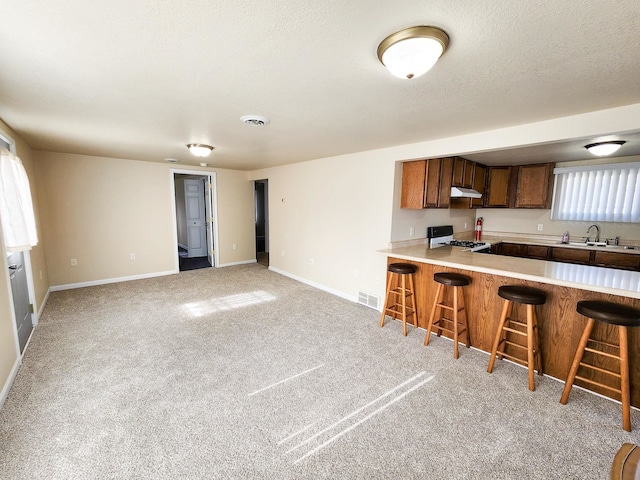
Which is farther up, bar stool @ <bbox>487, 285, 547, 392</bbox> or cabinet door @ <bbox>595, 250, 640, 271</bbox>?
cabinet door @ <bbox>595, 250, 640, 271</bbox>

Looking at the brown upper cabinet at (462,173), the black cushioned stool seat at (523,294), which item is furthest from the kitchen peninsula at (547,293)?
the brown upper cabinet at (462,173)

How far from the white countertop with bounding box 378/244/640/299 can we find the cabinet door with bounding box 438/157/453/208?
0.68 metres

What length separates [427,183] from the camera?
11.4 ft

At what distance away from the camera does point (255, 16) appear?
3.71ft

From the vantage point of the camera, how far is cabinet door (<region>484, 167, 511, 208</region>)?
4.80 m

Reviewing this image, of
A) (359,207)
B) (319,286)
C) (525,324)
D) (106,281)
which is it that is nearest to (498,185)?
(359,207)

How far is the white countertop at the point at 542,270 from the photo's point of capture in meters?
2.08

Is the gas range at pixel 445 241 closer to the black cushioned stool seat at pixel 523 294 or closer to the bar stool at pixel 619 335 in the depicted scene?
the black cushioned stool seat at pixel 523 294

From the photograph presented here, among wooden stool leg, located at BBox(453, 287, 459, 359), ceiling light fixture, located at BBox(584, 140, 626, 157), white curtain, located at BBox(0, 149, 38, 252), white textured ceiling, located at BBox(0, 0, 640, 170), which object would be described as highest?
white textured ceiling, located at BBox(0, 0, 640, 170)

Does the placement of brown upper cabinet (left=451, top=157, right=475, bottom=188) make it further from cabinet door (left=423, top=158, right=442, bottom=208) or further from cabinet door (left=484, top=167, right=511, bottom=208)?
cabinet door (left=484, top=167, right=511, bottom=208)

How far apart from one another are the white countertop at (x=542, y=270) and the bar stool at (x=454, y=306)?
14 centimetres

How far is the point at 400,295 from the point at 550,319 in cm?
148

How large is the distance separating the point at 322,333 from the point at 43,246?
4.63 m

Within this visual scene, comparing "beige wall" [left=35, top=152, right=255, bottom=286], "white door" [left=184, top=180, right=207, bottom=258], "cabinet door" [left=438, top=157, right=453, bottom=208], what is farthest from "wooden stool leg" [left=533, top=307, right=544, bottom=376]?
"white door" [left=184, top=180, right=207, bottom=258]
